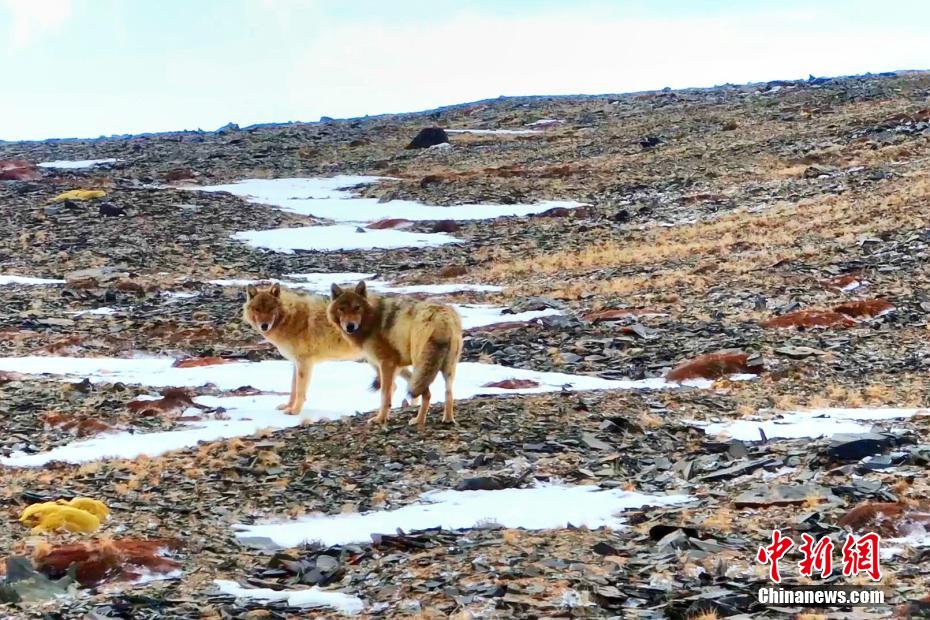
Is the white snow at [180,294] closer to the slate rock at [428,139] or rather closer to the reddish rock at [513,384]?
the reddish rock at [513,384]

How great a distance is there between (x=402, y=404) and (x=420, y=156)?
169 ft

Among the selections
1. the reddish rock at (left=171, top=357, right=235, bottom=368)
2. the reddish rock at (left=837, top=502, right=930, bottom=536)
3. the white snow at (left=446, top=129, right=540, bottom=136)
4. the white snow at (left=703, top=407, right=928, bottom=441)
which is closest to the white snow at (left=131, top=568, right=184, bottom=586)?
the reddish rock at (left=837, top=502, right=930, bottom=536)

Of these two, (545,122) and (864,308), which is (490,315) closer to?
(864,308)

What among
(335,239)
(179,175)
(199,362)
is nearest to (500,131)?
(179,175)

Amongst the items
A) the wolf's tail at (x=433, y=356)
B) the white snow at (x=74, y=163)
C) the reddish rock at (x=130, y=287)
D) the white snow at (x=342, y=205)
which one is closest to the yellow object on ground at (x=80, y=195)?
the white snow at (x=342, y=205)

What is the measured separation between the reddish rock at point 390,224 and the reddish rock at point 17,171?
56.7 ft

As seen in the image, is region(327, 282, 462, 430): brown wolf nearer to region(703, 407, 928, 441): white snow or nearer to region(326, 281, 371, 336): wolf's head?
region(326, 281, 371, 336): wolf's head

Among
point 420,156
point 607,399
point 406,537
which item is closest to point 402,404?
point 607,399

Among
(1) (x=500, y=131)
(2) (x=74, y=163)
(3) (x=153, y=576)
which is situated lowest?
(3) (x=153, y=576)

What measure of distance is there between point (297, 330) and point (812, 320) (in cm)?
1130

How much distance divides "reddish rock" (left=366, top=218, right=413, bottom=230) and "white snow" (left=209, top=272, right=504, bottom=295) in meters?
9.57

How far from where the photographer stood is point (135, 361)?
22.7 metres

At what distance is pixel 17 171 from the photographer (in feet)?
180

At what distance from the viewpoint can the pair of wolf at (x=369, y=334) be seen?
14.8 meters
